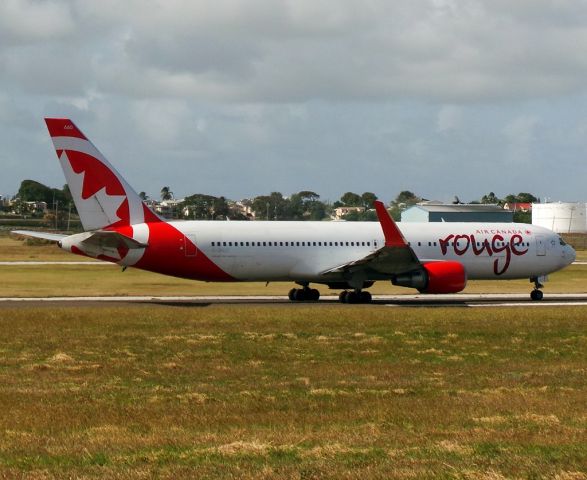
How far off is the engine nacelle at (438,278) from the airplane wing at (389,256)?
17.5 inches

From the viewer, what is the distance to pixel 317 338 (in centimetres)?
2830

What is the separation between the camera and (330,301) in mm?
46062

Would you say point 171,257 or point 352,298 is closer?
point 171,257

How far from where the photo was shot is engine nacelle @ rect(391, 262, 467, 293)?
4297 centimetres

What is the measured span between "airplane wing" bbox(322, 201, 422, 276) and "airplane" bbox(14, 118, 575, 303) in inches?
1.7

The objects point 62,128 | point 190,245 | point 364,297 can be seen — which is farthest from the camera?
point 364,297

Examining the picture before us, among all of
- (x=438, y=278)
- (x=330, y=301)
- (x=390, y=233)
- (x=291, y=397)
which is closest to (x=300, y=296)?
(x=330, y=301)

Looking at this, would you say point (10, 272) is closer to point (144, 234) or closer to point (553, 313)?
point (144, 234)

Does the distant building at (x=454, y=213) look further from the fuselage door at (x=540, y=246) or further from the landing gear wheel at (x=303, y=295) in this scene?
the landing gear wheel at (x=303, y=295)

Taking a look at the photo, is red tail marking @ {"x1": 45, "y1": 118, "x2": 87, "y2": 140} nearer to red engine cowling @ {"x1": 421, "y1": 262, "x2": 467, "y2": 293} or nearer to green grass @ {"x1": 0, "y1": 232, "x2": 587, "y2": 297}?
green grass @ {"x1": 0, "y1": 232, "x2": 587, "y2": 297}

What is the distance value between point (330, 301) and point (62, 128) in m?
14.4

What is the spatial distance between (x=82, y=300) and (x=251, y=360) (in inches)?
864

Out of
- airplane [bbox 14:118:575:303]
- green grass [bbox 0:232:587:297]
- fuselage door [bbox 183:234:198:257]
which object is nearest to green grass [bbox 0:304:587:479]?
airplane [bbox 14:118:575:303]

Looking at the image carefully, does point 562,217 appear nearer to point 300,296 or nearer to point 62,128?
point 300,296
